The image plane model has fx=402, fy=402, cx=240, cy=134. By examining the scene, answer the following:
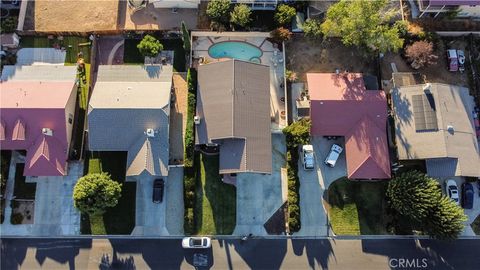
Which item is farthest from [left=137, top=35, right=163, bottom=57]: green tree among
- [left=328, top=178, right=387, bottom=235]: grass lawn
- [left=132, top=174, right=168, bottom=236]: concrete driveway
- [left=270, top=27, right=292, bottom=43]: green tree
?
[left=328, top=178, right=387, bottom=235]: grass lawn

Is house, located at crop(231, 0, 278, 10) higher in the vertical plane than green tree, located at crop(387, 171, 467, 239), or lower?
higher

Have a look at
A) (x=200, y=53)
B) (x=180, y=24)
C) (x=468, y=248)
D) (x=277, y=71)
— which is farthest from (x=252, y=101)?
(x=468, y=248)

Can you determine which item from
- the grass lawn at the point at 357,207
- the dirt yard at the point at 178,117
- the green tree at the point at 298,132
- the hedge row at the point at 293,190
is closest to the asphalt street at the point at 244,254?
the grass lawn at the point at 357,207

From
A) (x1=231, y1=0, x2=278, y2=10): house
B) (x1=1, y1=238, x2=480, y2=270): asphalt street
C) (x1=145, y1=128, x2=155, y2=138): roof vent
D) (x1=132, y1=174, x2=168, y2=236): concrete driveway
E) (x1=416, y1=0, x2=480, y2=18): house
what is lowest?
(x1=1, y1=238, x2=480, y2=270): asphalt street

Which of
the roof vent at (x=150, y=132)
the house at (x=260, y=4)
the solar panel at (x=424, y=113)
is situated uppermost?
the house at (x=260, y=4)

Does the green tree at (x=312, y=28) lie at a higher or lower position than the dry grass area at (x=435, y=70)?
higher

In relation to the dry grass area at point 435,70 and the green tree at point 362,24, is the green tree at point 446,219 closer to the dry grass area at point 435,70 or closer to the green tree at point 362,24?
the dry grass area at point 435,70

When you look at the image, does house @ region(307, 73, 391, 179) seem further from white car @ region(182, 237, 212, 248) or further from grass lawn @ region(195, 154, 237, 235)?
white car @ region(182, 237, 212, 248)
